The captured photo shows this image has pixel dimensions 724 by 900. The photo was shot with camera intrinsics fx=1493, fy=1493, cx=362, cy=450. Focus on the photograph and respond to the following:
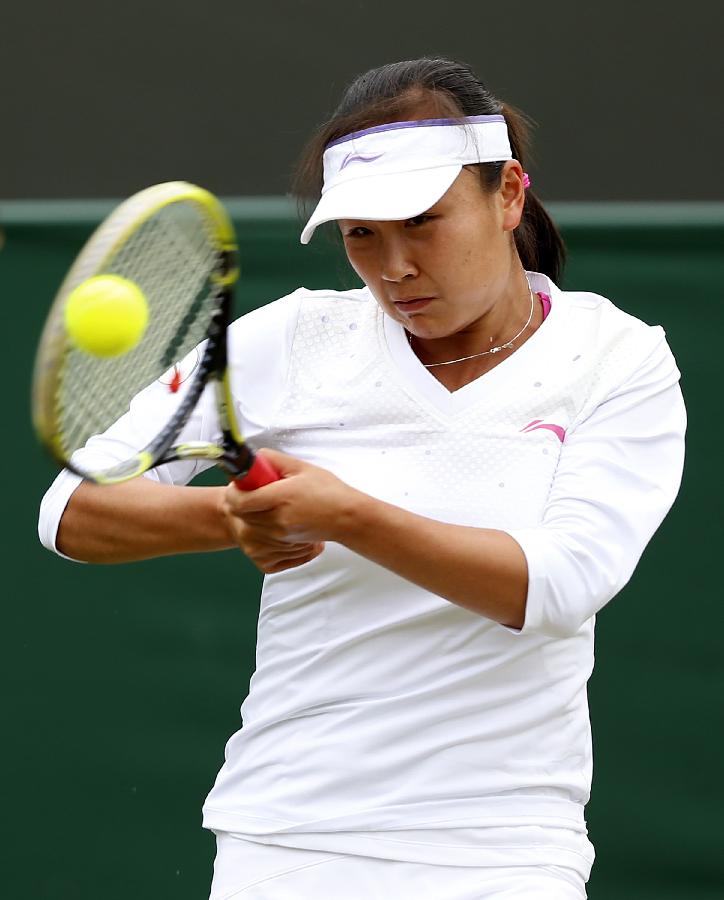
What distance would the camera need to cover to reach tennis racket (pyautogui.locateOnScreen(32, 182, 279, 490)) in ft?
4.93

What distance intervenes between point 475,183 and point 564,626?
58cm

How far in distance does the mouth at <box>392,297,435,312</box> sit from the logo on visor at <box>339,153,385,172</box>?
181 millimetres

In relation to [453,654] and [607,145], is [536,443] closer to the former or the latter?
[453,654]

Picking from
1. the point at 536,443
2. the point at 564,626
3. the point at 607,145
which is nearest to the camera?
the point at 564,626

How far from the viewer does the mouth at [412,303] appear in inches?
72.9

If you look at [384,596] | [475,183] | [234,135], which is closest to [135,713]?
[234,135]

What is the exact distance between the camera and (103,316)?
1.47 m

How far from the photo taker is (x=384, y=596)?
181cm

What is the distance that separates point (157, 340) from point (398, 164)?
37 centimetres

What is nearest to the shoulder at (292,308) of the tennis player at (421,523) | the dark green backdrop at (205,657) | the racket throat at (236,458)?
the tennis player at (421,523)

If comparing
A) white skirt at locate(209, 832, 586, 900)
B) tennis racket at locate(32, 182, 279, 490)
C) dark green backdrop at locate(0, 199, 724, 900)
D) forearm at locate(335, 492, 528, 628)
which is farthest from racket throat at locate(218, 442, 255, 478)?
dark green backdrop at locate(0, 199, 724, 900)

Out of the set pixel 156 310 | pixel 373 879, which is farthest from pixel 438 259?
pixel 373 879

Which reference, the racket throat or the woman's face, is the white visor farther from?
the racket throat

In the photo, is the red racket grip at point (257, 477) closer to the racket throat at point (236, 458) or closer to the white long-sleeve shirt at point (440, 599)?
the racket throat at point (236, 458)
